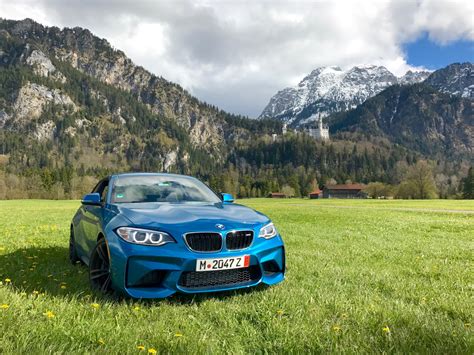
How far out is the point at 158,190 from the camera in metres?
6.43

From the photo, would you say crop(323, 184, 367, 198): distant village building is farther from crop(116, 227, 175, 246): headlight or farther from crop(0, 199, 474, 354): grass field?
crop(116, 227, 175, 246): headlight

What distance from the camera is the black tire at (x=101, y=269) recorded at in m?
4.78

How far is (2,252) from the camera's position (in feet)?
28.0

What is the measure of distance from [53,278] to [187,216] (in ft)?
8.94

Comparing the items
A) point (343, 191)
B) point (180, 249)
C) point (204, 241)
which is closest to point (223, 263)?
point (204, 241)

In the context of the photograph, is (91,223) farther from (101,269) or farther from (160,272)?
(160,272)

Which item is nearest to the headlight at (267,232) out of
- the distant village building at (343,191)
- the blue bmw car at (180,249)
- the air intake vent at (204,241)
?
the blue bmw car at (180,249)

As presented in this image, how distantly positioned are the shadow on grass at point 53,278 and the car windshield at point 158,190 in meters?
1.48

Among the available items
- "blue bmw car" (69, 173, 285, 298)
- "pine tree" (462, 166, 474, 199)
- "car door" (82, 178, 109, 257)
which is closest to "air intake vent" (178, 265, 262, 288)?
"blue bmw car" (69, 173, 285, 298)

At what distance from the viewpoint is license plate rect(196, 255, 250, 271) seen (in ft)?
14.4

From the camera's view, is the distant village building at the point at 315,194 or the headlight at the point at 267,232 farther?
the distant village building at the point at 315,194

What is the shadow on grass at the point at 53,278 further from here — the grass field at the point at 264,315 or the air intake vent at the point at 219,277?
the air intake vent at the point at 219,277

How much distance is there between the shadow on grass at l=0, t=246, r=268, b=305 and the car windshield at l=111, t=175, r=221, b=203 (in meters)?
1.48

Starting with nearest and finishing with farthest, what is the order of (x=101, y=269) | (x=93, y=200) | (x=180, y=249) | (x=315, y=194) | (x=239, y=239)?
(x=180, y=249) → (x=239, y=239) → (x=101, y=269) → (x=93, y=200) → (x=315, y=194)
